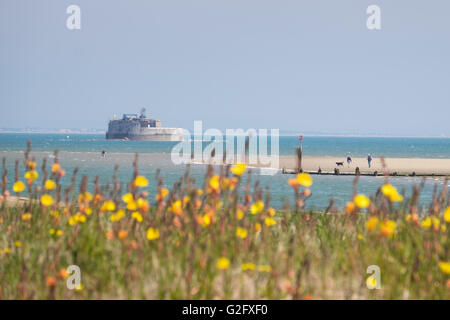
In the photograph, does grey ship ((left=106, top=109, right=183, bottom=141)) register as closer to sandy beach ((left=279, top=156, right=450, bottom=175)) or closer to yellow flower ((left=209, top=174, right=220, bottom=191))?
sandy beach ((left=279, top=156, right=450, bottom=175))

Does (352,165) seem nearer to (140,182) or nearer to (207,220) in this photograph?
(140,182)

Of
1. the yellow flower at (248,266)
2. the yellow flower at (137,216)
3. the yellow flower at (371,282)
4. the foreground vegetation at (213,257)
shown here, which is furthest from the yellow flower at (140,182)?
the yellow flower at (371,282)

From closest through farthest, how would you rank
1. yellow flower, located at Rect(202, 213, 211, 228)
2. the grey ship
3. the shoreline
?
yellow flower, located at Rect(202, 213, 211, 228) → the shoreline → the grey ship

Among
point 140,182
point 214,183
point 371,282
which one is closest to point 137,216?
point 140,182

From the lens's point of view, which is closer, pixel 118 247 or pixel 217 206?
pixel 118 247

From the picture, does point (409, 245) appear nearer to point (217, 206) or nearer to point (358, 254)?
point (358, 254)

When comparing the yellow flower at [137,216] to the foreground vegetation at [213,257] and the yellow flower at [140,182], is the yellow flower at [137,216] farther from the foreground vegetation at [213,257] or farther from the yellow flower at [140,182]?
the yellow flower at [140,182]

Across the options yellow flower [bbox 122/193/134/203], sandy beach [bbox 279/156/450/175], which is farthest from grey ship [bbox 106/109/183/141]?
yellow flower [bbox 122/193/134/203]

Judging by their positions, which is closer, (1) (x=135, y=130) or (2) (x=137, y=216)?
(2) (x=137, y=216)

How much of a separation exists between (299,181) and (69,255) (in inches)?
83.9
